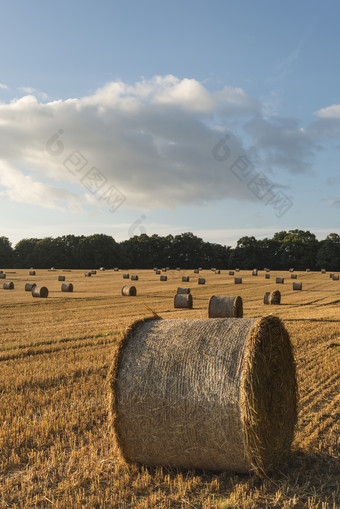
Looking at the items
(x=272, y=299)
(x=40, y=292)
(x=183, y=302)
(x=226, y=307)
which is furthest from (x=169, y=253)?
(x=226, y=307)

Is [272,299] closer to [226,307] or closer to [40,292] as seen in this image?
[226,307]

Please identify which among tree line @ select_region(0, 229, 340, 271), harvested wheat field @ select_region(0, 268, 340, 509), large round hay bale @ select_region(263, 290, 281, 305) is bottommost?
harvested wheat field @ select_region(0, 268, 340, 509)

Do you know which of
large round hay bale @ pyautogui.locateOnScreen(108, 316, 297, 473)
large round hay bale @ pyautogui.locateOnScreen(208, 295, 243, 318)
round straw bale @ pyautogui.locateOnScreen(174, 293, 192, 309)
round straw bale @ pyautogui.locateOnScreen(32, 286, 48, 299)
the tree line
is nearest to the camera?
large round hay bale @ pyautogui.locateOnScreen(108, 316, 297, 473)

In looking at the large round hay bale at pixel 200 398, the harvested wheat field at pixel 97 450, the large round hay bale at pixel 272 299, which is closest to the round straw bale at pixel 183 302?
the large round hay bale at pixel 272 299

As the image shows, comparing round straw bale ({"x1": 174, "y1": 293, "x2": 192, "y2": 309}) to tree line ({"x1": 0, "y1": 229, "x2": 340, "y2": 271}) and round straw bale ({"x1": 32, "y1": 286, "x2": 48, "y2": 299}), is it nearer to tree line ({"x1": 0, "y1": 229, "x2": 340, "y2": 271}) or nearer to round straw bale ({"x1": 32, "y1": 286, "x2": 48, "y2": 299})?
round straw bale ({"x1": 32, "y1": 286, "x2": 48, "y2": 299})

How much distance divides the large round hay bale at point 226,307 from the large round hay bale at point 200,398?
11611 mm

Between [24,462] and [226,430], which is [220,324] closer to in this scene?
[226,430]

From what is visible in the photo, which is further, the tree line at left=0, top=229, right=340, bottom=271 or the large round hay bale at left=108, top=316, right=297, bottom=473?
the tree line at left=0, top=229, right=340, bottom=271

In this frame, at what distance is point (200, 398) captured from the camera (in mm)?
5262

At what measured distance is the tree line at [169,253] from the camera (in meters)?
88.9

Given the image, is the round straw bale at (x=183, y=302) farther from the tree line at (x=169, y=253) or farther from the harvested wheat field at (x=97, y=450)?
the tree line at (x=169, y=253)

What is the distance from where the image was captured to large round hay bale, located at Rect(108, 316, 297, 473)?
518cm

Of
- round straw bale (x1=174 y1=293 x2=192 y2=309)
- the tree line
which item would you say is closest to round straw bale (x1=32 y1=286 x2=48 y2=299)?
round straw bale (x1=174 y1=293 x2=192 y2=309)

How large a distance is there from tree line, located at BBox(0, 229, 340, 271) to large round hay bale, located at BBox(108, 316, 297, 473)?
83.2 metres
